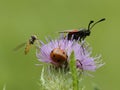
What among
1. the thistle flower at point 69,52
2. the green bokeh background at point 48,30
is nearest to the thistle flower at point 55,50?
the thistle flower at point 69,52

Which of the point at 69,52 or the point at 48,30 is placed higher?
the point at 48,30

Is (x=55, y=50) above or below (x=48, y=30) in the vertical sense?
below

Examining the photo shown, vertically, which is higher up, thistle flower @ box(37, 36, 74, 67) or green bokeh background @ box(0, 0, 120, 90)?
A: green bokeh background @ box(0, 0, 120, 90)

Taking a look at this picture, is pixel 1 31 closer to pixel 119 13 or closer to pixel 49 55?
pixel 119 13

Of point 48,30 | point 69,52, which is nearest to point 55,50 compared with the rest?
point 69,52

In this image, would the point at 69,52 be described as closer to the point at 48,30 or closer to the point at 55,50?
the point at 55,50

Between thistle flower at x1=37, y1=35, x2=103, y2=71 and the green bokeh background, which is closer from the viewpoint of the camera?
thistle flower at x1=37, y1=35, x2=103, y2=71

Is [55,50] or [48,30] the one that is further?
[48,30]

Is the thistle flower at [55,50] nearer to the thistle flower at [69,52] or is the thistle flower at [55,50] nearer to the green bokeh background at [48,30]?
the thistle flower at [69,52]

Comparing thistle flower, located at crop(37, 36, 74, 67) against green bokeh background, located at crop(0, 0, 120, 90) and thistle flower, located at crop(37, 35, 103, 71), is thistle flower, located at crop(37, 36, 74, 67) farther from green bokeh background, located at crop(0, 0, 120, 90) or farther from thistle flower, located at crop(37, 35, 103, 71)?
green bokeh background, located at crop(0, 0, 120, 90)

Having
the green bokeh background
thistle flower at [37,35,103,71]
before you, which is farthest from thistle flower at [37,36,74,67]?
the green bokeh background
